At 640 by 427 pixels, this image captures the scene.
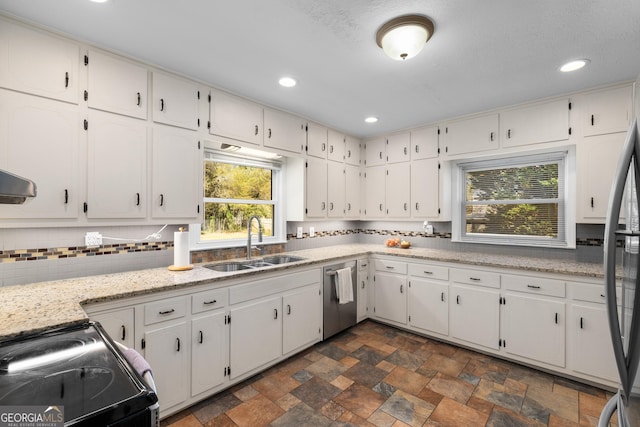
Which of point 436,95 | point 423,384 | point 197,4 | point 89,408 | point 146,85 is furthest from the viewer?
point 436,95

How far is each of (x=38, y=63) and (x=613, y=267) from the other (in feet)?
9.62

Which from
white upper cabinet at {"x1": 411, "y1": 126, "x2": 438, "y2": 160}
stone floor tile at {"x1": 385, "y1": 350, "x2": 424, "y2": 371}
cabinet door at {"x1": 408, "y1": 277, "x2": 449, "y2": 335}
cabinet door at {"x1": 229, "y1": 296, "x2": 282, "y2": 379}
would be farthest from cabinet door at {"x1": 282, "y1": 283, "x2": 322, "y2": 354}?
white upper cabinet at {"x1": 411, "y1": 126, "x2": 438, "y2": 160}

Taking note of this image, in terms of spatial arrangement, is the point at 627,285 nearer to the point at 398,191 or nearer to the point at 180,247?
the point at 180,247

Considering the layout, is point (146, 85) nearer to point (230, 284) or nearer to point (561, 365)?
point (230, 284)

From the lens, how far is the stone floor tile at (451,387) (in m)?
2.21

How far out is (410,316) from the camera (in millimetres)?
3311

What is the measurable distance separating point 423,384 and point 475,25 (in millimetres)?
2577

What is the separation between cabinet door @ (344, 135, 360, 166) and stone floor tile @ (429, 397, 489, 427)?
293cm

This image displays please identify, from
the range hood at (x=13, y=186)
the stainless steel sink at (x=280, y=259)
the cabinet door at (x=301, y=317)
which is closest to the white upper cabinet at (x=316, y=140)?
the stainless steel sink at (x=280, y=259)

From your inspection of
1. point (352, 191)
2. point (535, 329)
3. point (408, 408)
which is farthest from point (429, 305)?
point (352, 191)

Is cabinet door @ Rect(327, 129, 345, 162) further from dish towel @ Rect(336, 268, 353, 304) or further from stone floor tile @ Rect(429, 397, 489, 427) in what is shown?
stone floor tile @ Rect(429, 397, 489, 427)

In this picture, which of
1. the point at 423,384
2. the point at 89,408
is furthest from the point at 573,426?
the point at 89,408

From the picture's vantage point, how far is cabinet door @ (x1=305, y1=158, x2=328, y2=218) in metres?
3.51

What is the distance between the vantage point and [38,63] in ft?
5.84
